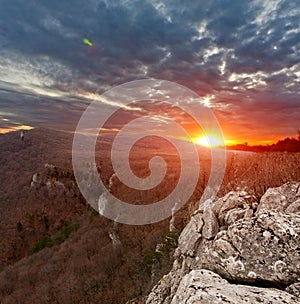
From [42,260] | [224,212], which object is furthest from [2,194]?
[224,212]

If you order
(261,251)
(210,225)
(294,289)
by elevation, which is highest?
(261,251)

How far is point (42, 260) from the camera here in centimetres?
6725

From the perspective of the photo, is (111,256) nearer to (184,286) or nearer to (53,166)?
(184,286)

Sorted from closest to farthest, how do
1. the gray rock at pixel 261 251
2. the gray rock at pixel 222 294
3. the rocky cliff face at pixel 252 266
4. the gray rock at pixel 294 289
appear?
the gray rock at pixel 222 294
the rocky cliff face at pixel 252 266
the gray rock at pixel 294 289
the gray rock at pixel 261 251

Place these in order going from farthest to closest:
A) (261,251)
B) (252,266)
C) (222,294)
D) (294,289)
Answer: (261,251), (252,266), (294,289), (222,294)

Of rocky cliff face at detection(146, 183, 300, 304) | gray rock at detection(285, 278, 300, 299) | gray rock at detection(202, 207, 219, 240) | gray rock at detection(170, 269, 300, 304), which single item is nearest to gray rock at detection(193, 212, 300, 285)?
rocky cliff face at detection(146, 183, 300, 304)

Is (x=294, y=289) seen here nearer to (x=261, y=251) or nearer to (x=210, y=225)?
(x=261, y=251)

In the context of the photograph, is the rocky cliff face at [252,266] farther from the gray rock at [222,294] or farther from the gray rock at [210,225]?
the gray rock at [210,225]

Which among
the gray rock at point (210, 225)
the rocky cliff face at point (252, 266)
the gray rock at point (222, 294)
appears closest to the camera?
the gray rock at point (222, 294)

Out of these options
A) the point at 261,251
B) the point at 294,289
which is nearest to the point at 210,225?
the point at 261,251

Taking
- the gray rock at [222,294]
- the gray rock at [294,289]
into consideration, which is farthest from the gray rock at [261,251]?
the gray rock at [222,294]

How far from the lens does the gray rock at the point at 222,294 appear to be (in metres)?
4.92

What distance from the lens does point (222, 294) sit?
Answer: 202 inches

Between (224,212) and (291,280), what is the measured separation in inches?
199
